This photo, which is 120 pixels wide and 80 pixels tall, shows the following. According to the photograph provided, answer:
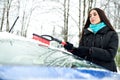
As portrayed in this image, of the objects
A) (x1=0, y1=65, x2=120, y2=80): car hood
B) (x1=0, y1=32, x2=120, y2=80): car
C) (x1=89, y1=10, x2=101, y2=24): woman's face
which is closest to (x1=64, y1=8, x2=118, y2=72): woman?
(x1=89, y1=10, x2=101, y2=24): woman's face

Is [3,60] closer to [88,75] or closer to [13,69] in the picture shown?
[13,69]

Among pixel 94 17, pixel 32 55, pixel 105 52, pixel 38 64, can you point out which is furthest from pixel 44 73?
pixel 94 17

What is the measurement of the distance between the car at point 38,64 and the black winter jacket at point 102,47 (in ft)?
1.83

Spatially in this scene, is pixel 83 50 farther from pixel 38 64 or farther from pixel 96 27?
pixel 38 64

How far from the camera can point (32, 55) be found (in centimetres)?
311

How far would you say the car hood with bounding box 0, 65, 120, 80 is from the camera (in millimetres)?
2246

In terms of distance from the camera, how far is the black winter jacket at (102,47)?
397cm

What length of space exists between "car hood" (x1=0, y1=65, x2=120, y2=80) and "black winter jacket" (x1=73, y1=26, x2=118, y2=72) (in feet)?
3.86

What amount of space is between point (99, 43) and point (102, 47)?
6cm

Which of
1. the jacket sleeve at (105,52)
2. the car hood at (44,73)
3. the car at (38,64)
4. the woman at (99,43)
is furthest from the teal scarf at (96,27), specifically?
the car hood at (44,73)

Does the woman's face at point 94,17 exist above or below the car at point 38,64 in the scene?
above

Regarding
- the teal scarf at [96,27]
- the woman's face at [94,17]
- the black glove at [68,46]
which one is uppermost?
the woman's face at [94,17]

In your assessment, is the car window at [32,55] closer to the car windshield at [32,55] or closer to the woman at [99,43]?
the car windshield at [32,55]

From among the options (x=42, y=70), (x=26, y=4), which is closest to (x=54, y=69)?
(x=42, y=70)
